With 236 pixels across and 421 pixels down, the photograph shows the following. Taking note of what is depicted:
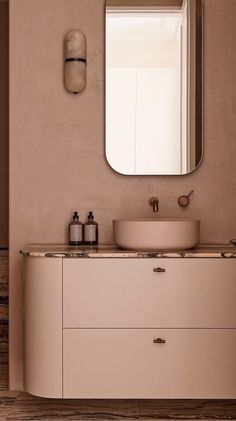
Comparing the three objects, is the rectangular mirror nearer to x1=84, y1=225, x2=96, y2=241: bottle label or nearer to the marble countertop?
x1=84, y1=225, x2=96, y2=241: bottle label

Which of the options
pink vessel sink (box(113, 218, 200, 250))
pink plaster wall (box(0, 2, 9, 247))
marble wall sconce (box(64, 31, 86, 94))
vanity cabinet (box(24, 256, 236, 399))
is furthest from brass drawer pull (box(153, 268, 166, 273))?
pink plaster wall (box(0, 2, 9, 247))

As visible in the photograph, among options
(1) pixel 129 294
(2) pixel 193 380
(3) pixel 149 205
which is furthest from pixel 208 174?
A: (2) pixel 193 380

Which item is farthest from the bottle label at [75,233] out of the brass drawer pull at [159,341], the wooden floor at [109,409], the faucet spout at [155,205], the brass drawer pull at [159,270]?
the wooden floor at [109,409]

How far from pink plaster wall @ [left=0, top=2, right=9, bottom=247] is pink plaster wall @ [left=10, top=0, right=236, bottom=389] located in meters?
0.92

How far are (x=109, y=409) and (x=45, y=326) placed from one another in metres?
0.59

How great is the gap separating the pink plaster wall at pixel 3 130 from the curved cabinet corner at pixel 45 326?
137cm

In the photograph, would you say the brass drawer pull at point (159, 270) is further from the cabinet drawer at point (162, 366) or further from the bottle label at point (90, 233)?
the bottle label at point (90, 233)

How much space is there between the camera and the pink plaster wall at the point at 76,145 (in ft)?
10.6

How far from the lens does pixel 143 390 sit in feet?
9.04

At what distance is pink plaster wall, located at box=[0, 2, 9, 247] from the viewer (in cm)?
411

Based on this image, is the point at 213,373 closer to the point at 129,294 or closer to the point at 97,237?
the point at 129,294

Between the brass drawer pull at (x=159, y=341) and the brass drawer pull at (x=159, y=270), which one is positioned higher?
the brass drawer pull at (x=159, y=270)

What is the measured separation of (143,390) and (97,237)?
0.81m

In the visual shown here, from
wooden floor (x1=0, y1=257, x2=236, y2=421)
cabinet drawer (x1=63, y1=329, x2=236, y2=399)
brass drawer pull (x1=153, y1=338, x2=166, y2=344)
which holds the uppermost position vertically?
brass drawer pull (x1=153, y1=338, x2=166, y2=344)
